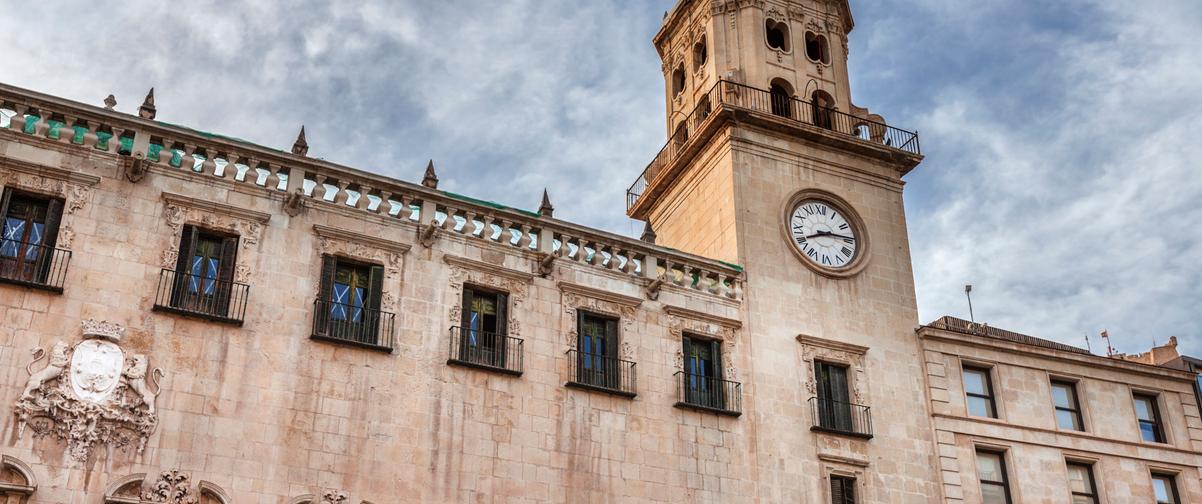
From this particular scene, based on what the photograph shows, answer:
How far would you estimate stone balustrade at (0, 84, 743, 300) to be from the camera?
24.1 metres

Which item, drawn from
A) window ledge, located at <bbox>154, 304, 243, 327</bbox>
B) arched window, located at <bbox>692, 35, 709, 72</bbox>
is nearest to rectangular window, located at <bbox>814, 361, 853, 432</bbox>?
arched window, located at <bbox>692, 35, 709, 72</bbox>

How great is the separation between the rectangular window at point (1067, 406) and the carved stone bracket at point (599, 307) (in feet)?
41.7

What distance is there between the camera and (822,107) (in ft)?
118

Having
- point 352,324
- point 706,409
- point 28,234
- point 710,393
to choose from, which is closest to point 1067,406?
point 710,393

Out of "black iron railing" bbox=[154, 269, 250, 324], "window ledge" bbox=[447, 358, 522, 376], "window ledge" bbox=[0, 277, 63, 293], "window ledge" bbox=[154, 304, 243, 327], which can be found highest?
"black iron railing" bbox=[154, 269, 250, 324]

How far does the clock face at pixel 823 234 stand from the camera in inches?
1268

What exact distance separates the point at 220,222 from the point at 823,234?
52.6 feet

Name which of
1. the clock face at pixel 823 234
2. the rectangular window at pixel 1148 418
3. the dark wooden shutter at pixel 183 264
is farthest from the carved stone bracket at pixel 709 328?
the rectangular window at pixel 1148 418

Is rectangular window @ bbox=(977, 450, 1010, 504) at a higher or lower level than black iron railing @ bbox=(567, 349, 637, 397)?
lower

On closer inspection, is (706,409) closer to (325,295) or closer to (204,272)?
(325,295)

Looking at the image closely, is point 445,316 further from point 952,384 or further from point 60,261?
point 952,384

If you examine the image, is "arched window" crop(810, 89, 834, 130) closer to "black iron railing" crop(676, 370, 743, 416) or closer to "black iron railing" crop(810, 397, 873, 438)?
"black iron railing" crop(810, 397, 873, 438)

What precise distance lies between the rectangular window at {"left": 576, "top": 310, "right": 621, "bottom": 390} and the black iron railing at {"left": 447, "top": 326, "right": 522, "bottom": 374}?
5.25 feet

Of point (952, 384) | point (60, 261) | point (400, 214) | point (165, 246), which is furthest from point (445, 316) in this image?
point (952, 384)
